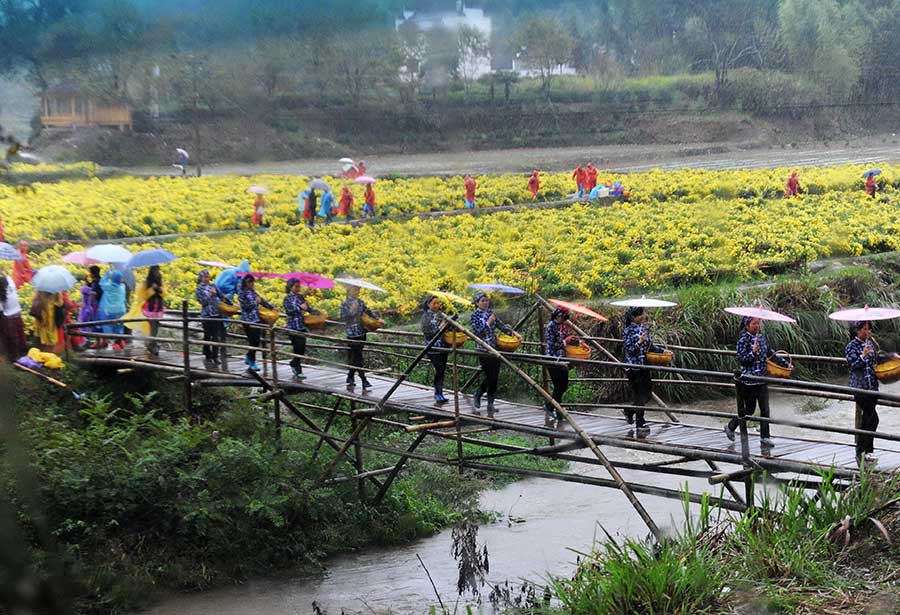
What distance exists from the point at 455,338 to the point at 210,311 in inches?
130

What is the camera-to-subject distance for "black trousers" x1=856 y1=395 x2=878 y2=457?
7578mm

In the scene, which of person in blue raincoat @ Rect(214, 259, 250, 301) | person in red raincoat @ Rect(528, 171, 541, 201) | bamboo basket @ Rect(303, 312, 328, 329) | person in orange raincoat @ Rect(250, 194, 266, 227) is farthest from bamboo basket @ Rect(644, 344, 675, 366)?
person in red raincoat @ Rect(528, 171, 541, 201)

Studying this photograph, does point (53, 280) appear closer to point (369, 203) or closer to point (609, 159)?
point (369, 203)

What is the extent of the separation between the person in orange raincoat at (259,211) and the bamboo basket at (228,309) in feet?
33.1

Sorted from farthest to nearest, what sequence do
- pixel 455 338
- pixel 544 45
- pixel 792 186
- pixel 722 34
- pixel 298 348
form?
pixel 722 34 < pixel 792 186 < pixel 544 45 < pixel 298 348 < pixel 455 338

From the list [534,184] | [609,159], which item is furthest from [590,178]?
[609,159]

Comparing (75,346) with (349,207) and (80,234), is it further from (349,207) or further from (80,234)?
(349,207)

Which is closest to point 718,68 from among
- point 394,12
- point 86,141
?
point 394,12

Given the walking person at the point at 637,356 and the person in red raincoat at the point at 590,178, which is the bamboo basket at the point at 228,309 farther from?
the person in red raincoat at the point at 590,178

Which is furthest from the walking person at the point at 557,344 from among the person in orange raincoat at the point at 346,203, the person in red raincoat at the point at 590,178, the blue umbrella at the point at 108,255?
the person in red raincoat at the point at 590,178

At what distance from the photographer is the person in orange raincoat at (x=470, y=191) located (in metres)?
23.9

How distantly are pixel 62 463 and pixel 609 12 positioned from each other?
22065mm

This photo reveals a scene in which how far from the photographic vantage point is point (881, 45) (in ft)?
102

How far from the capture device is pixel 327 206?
22016 millimetres
